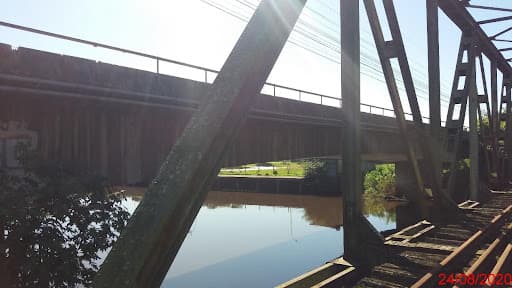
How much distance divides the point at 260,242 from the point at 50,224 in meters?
17.0

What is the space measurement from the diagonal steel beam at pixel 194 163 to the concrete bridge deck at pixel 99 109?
5150 millimetres

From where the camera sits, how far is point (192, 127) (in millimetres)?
3049

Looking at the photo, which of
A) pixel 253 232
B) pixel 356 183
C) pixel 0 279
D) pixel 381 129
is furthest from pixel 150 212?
pixel 253 232

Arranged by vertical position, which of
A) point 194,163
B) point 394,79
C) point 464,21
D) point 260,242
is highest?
point 464,21

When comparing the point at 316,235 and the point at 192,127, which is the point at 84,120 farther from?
the point at 316,235

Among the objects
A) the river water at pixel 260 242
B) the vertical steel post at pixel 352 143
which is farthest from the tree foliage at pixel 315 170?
the vertical steel post at pixel 352 143

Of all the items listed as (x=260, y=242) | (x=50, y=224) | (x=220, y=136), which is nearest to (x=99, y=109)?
(x=50, y=224)

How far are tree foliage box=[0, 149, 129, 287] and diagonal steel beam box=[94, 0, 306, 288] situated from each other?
3441mm

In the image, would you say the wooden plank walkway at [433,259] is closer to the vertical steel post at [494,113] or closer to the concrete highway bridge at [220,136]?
the concrete highway bridge at [220,136]

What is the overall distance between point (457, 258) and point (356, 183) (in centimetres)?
233

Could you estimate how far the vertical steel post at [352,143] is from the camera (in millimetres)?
8445

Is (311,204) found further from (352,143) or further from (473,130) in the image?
(352,143)

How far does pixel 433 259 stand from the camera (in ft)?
27.4

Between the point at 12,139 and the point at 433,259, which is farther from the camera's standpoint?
the point at 433,259
